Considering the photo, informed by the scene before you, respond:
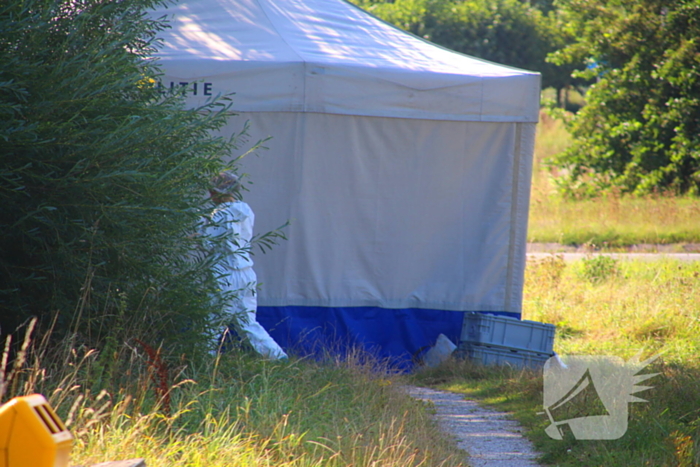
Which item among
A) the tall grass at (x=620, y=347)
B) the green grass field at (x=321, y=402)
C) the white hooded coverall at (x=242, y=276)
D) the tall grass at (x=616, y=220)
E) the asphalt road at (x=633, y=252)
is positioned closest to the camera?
the green grass field at (x=321, y=402)

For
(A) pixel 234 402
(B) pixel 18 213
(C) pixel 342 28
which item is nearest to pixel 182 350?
Result: (A) pixel 234 402

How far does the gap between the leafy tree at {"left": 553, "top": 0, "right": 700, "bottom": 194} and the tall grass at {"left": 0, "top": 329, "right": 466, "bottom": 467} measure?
1158 cm

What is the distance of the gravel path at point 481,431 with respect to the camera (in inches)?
155

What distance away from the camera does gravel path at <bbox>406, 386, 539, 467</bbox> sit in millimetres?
3930

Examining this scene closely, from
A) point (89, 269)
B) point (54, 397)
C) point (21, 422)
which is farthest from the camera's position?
point (89, 269)

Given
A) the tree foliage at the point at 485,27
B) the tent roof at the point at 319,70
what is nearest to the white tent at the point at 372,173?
the tent roof at the point at 319,70

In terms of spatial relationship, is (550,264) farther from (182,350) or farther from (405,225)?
(182,350)

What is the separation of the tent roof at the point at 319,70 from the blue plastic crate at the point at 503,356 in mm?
1909

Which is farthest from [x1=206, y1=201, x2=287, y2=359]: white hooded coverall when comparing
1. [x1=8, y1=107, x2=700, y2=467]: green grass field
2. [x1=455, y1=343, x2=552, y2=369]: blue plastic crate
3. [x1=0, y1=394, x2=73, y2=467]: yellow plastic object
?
[x1=0, y1=394, x2=73, y2=467]: yellow plastic object

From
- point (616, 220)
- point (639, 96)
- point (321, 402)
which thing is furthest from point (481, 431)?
point (639, 96)

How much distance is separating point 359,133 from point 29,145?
3.19 metres

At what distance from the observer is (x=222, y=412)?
3.37m

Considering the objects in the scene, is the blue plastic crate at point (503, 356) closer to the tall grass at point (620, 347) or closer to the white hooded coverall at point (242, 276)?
the tall grass at point (620, 347)

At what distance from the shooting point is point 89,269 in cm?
331
